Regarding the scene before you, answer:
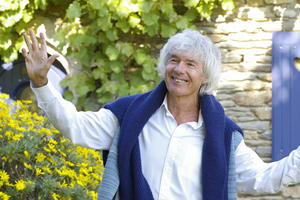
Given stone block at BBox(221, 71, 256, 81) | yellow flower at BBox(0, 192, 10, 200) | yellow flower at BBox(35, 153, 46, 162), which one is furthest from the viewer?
stone block at BBox(221, 71, 256, 81)

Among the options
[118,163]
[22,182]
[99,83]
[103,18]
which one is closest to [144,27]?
[103,18]

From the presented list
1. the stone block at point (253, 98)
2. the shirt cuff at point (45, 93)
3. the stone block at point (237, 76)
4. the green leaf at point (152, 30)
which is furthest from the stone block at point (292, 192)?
the shirt cuff at point (45, 93)

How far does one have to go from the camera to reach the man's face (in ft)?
8.00

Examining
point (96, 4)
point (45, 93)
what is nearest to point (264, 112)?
point (96, 4)

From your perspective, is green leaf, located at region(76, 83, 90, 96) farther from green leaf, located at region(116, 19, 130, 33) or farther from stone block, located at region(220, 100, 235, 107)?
stone block, located at region(220, 100, 235, 107)

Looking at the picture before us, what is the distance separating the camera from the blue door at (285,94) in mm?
5141

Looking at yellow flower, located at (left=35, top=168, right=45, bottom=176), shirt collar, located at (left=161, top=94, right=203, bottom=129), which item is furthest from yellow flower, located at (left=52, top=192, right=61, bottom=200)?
shirt collar, located at (left=161, top=94, right=203, bottom=129)

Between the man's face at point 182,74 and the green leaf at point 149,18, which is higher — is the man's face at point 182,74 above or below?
below

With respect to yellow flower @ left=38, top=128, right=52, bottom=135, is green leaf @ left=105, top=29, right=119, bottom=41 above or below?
above

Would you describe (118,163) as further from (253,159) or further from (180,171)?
(253,159)

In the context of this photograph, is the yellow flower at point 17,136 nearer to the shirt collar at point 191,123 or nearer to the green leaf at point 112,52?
the shirt collar at point 191,123

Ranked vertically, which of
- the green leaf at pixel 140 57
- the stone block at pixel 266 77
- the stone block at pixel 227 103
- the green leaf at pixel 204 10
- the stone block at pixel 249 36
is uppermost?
the green leaf at pixel 204 10

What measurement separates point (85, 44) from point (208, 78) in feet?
9.28

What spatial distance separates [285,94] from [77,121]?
3214 mm
